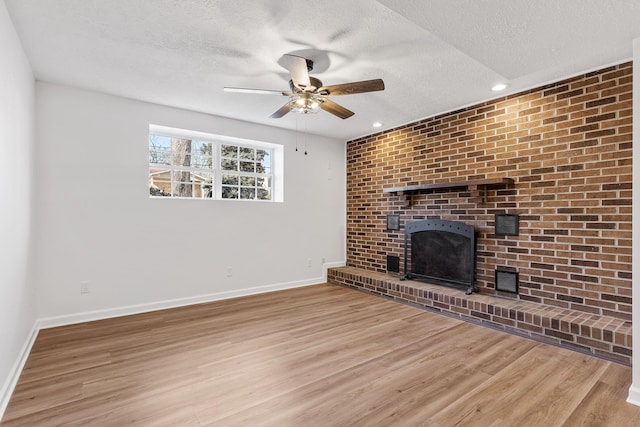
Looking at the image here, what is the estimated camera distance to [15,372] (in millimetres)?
2213

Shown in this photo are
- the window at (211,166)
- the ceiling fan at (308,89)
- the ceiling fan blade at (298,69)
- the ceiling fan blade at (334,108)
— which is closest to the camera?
the ceiling fan blade at (298,69)

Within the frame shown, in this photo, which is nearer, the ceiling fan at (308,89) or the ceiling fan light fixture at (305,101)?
the ceiling fan at (308,89)

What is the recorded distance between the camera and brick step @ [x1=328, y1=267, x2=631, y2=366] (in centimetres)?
249

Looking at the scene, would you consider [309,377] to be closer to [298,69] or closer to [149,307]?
[298,69]

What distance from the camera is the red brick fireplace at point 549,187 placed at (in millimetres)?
2740

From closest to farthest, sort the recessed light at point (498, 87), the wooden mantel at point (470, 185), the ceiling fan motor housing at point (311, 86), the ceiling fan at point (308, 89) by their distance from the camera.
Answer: the ceiling fan at point (308, 89) < the ceiling fan motor housing at point (311, 86) < the recessed light at point (498, 87) < the wooden mantel at point (470, 185)

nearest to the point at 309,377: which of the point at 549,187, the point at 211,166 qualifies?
the point at 549,187

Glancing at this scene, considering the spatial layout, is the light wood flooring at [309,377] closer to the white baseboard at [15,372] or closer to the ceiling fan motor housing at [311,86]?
the white baseboard at [15,372]

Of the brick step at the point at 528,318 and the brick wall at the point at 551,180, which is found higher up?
the brick wall at the point at 551,180

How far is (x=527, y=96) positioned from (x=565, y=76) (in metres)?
0.35

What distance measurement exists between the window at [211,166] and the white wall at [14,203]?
4.25ft

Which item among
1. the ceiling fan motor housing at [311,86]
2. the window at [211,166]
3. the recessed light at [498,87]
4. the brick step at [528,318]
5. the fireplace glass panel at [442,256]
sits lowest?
the brick step at [528,318]

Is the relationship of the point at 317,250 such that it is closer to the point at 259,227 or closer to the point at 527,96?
the point at 259,227

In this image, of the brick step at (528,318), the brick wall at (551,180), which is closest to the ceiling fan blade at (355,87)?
the brick wall at (551,180)
